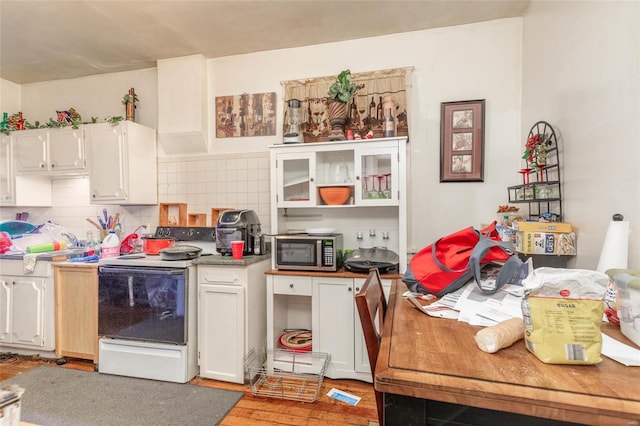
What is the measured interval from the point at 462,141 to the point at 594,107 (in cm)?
106

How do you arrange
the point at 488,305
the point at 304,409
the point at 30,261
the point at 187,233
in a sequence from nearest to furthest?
1. the point at 488,305
2. the point at 304,409
3. the point at 30,261
4. the point at 187,233

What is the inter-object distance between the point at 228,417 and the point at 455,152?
2.48m

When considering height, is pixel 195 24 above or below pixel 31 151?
above

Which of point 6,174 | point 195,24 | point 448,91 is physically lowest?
point 6,174

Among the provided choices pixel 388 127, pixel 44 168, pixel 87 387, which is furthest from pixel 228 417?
pixel 44 168

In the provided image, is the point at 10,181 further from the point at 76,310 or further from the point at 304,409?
the point at 304,409

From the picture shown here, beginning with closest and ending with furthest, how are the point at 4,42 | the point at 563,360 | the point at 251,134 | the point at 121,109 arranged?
the point at 563,360 → the point at 4,42 → the point at 251,134 → the point at 121,109

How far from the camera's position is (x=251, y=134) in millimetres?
2912

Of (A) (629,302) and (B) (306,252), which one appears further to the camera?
(B) (306,252)

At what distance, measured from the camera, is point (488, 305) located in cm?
102

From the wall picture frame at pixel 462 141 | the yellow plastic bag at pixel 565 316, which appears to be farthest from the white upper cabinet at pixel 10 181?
the yellow plastic bag at pixel 565 316

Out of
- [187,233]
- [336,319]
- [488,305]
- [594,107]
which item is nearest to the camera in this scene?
[488,305]

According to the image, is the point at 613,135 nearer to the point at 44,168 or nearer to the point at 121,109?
the point at 121,109

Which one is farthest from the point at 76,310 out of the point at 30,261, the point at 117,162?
the point at 117,162
